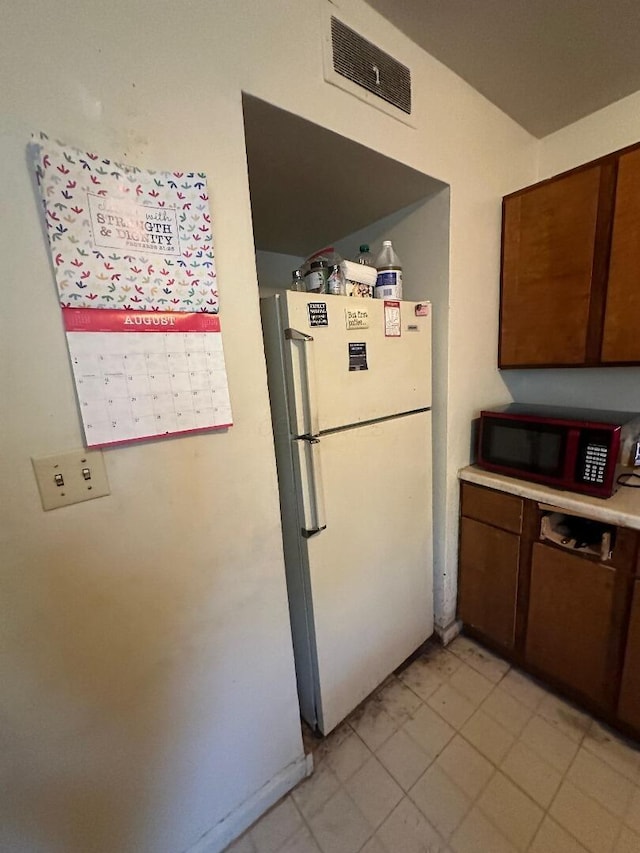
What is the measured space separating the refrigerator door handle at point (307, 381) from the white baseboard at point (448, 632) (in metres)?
1.44

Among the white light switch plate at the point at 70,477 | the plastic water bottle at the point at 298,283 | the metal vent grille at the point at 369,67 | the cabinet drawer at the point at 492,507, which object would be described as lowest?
the cabinet drawer at the point at 492,507

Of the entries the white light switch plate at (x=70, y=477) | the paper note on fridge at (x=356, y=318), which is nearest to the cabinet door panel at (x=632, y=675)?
the paper note on fridge at (x=356, y=318)

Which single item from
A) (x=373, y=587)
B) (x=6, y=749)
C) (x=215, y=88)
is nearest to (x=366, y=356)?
(x=215, y=88)

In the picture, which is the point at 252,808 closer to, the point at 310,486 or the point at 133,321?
the point at 310,486

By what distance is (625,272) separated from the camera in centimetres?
127

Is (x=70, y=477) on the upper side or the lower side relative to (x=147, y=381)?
lower

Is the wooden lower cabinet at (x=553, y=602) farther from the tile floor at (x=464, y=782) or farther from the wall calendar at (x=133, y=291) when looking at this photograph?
the wall calendar at (x=133, y=291)

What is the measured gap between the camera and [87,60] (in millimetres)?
675

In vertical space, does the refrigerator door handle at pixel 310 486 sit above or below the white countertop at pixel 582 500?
above

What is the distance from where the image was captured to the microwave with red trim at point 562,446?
48.9 inches

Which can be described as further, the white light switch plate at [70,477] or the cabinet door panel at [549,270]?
the cabinet door panel at [549,270]

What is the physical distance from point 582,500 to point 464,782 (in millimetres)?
1113

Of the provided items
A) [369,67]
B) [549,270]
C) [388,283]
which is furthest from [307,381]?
[549,270]

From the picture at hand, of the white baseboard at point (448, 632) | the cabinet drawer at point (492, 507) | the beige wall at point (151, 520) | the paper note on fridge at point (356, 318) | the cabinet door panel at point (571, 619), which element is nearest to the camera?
the beige wall at point (151, 520)
